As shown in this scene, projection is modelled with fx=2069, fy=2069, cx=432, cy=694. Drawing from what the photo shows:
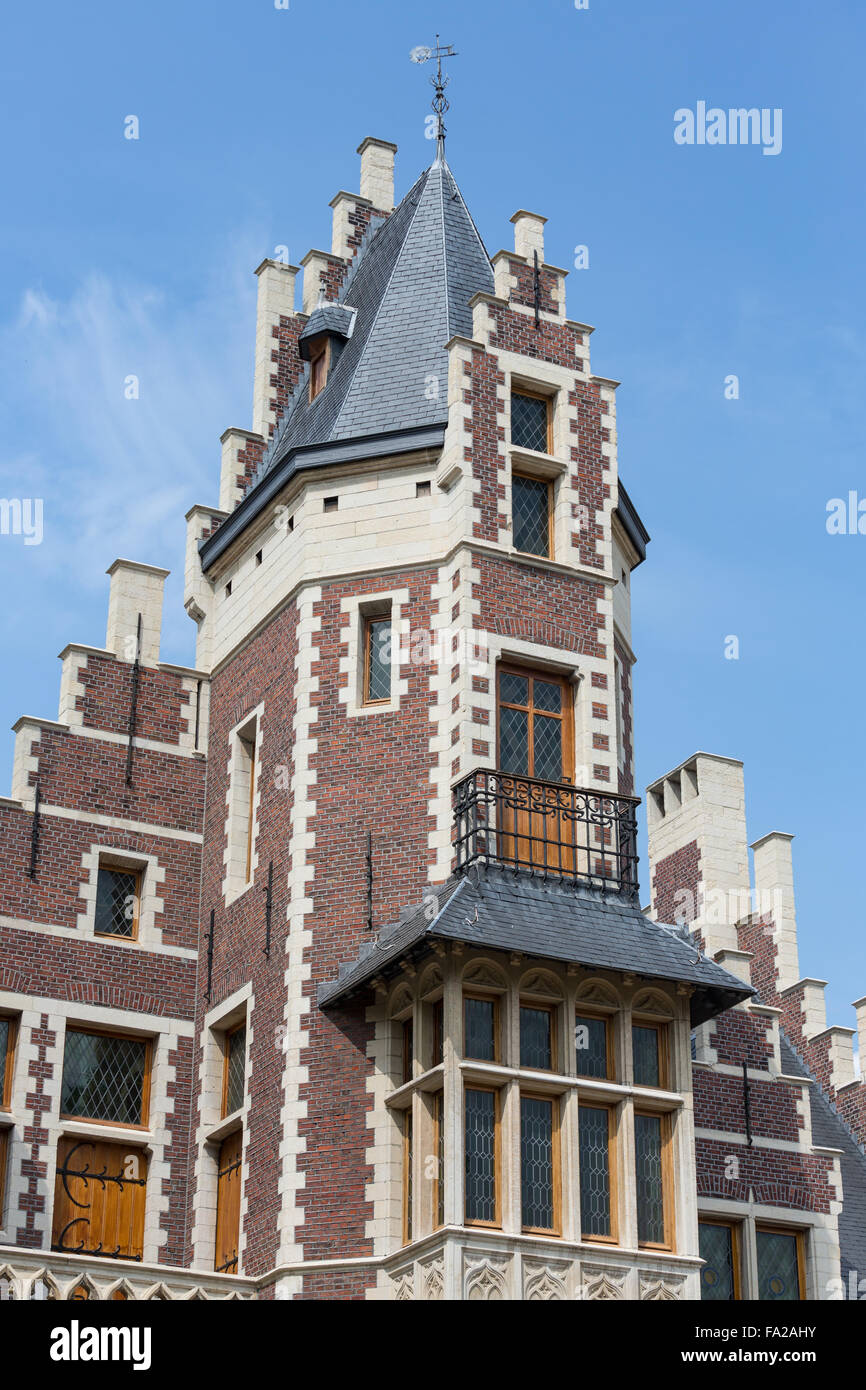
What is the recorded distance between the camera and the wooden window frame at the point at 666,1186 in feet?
69.3

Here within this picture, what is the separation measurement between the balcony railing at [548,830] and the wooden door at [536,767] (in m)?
0.01

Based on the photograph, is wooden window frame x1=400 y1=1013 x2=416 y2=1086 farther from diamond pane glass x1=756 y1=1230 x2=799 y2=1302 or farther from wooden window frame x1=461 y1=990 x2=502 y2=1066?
diamond pane glass x1=756 y1=1230 x2=799 y2=1302

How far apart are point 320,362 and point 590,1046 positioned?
10770 millimetres

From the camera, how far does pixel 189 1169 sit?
80.7 ft

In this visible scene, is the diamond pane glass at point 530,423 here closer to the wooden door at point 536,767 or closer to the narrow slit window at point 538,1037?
the wooden door at point 536,767

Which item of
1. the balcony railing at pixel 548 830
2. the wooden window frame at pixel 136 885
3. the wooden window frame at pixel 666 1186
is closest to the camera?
the wooden window frame at pixel 666 1186

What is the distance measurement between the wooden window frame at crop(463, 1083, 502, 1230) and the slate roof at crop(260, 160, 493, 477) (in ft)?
26.8

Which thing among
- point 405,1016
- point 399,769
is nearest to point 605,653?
point 399,769

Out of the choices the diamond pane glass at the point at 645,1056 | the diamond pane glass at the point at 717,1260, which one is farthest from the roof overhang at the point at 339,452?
the diamond pane glass at the point at 717,1260

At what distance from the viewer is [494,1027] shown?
69.4ft

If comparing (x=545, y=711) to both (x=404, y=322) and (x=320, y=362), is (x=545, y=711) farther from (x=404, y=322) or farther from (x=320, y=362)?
(x=320, y=362)

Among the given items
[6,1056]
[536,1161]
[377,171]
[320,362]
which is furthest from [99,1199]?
[377,171]

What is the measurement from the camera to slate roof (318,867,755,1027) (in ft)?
68.4

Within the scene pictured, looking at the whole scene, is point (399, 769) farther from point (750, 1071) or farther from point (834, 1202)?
point (834, 1202)
